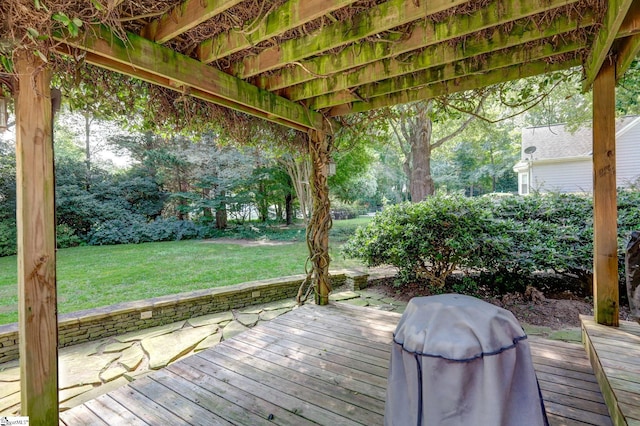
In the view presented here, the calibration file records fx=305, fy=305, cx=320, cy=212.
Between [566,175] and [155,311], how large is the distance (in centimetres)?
1243

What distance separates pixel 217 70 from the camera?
2.30 meters

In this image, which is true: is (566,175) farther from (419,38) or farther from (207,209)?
(207,209)

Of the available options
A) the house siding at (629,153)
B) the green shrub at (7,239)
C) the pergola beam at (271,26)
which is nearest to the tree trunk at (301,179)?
the pergola beam at (271,26)

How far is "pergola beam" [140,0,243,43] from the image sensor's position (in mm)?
1601

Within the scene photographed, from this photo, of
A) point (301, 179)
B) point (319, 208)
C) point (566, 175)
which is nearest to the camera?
point (319, 208)

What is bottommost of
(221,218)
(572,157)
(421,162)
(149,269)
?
(149,269)

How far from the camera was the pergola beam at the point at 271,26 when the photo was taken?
5.41 feet

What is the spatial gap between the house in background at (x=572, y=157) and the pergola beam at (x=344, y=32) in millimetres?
9284

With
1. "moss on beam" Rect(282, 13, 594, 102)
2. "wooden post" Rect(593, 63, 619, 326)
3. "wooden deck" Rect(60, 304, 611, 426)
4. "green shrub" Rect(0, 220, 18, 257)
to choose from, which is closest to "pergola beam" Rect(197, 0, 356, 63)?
"moss on beam" Rect(282, 13, 594, 102)

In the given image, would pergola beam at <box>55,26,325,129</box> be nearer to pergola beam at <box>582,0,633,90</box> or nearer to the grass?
pergola beam at <box>582,0,633,90</box>

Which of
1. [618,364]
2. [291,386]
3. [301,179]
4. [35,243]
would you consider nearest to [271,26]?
[35,243]

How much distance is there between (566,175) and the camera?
10.2 m

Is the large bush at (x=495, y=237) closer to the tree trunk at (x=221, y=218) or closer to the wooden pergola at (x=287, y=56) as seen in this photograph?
the wooden pergola at (x=287, y=56)

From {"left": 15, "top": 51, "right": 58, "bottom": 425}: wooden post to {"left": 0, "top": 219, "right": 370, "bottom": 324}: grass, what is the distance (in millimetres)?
2772
